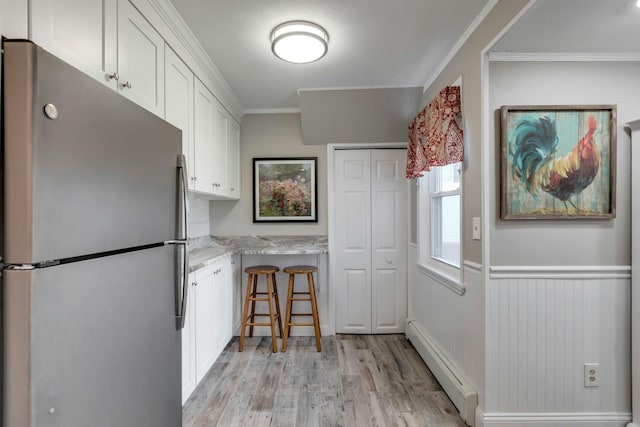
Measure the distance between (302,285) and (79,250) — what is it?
2.52 m

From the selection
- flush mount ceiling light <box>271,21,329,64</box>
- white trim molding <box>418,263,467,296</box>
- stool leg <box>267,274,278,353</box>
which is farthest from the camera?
stool leg <box>267,274,278,353</box>

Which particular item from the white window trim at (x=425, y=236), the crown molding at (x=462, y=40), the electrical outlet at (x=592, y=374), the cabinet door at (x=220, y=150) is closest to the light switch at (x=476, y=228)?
the white window trim at (x=425, y=236)

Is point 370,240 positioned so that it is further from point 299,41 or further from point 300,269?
point 299,41

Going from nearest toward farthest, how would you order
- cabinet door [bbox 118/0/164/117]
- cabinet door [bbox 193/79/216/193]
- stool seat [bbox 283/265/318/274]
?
cabinet door [bbox 118/0/164/117], cabinet door [bbox 193/79/216/193], stool seat [bbox 283/265/318/274]

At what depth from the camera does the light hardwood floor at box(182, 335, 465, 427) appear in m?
1.91

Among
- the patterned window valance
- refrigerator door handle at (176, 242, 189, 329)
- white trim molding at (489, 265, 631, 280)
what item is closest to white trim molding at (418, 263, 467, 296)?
white trim molding at (489, 265, 631, 280)

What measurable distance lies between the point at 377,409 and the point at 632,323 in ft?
4.96

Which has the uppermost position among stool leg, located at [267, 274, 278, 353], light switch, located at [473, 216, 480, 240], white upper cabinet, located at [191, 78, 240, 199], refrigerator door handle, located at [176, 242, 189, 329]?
white upper cabinet, located at [191, 78, 240, 199]

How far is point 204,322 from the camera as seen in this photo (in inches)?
91.4

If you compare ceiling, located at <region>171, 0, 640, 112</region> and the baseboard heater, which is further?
the baseboard heater

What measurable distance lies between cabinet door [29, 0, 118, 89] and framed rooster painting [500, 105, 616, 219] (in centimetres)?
190

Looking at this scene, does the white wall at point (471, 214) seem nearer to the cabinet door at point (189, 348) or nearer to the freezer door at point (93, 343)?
the freezer door at point (93, 343)

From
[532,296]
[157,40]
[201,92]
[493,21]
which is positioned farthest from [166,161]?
[532,296]

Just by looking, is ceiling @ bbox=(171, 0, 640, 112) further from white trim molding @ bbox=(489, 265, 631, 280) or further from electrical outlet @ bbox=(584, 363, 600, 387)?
electrical outlet @ bbox=(584, 363, 600, 387)
